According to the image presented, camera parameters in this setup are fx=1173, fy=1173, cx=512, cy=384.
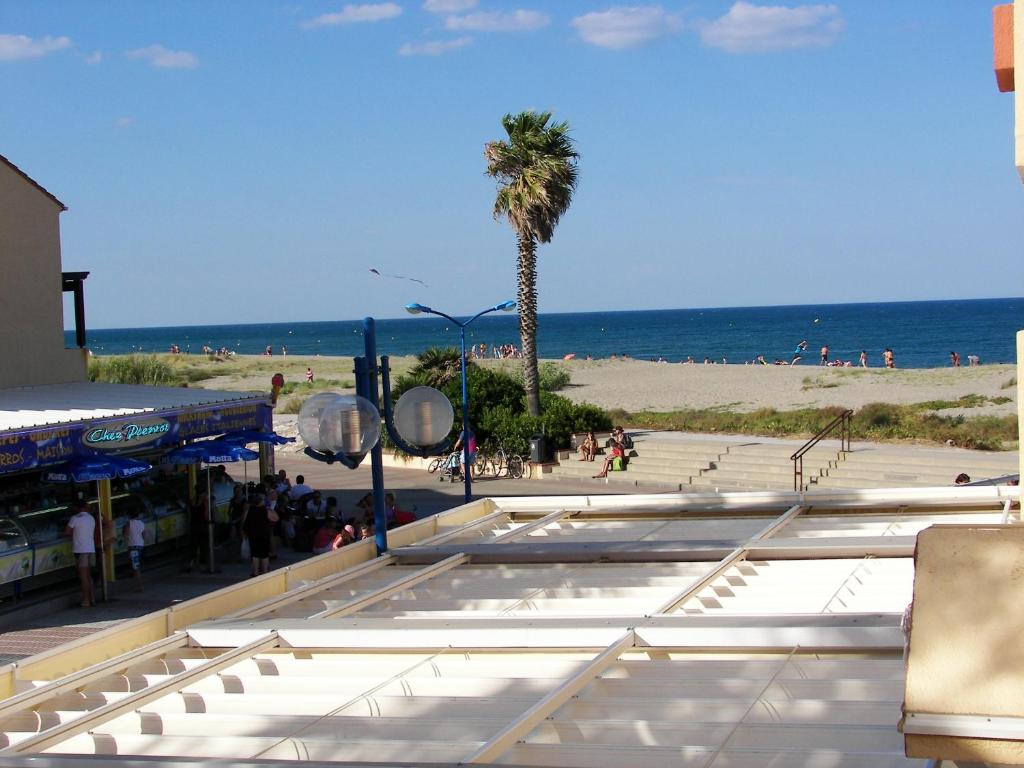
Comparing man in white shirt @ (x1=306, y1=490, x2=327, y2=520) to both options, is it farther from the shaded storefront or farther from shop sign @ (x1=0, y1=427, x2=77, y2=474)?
shop sign @ (x1=0, y1=427, x2=77, y2=474)

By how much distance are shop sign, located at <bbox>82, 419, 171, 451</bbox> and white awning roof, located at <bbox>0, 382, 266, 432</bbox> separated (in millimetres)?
167

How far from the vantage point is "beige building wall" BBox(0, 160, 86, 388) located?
66.8 ft

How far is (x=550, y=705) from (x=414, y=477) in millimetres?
26562

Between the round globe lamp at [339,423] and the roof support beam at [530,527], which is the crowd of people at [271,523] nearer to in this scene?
the roof support beam at [530,527]

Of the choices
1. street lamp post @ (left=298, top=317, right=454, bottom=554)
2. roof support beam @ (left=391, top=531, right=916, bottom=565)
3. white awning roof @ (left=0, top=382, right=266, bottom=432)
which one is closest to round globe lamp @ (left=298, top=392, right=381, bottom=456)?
street lamp post @ (left=298, top=317, right=454, bottom=554)

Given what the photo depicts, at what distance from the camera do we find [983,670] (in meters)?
3.54

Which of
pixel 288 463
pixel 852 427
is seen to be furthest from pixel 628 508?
pixel 288 463

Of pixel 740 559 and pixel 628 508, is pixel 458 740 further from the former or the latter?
pixel 628 508

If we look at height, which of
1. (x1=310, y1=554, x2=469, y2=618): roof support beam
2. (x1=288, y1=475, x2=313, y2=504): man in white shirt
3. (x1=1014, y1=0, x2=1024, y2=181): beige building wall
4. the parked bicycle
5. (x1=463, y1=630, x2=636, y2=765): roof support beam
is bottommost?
the parked bicycle

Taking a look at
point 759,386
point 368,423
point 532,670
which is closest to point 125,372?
point 759,386

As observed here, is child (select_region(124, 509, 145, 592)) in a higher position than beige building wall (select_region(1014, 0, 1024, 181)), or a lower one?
lower

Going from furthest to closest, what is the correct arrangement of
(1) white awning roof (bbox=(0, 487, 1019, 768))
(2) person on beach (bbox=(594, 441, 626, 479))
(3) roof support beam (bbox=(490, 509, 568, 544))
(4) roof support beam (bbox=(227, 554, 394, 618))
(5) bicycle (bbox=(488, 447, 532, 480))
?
(5) bicycle (bbox=(488, 447, 532, 480)) → (2) person on beach (bbox=(594, 441, 626, 479)) → (3) roof support beam (bbox=(490, 509, 568, 544)) → (4) roof support beam (bbox=(227, 554, 394, 618)) → (1) white awning roof (bbox=(0, 487, 1019, 768))

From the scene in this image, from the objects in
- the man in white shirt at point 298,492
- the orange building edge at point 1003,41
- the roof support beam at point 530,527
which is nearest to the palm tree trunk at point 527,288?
the man in white shirt at point 298,492

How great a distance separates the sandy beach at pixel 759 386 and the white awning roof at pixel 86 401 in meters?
25.1
